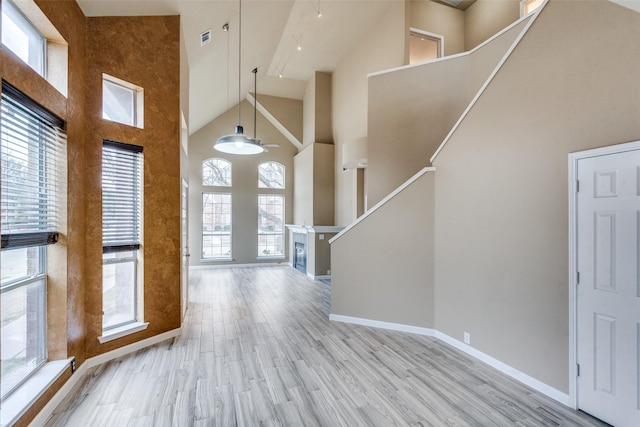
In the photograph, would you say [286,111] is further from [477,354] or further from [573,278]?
[573,278]

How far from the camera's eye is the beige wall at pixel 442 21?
6070 mm

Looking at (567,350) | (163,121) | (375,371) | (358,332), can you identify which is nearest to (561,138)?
(567,350)

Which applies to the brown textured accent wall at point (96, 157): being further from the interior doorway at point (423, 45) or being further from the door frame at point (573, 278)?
the interior doorway at point (423, 45)

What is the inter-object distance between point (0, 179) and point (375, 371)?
340 cm

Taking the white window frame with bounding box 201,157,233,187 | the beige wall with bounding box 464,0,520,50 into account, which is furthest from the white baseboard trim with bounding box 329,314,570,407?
the white window frame with bounding box 201,157,233,187

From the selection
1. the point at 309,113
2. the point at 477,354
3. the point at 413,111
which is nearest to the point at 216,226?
the point at 309,113

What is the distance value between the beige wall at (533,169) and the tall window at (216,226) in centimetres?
724

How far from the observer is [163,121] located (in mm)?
3633

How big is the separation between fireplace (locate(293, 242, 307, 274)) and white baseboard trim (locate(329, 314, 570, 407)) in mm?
3810

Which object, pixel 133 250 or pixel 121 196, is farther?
pixel 133 250

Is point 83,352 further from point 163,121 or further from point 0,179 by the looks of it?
point 163,121

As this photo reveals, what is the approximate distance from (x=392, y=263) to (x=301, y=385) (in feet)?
6.68

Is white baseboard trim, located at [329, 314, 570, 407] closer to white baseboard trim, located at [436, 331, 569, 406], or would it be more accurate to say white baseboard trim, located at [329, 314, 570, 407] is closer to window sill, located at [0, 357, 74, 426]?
white baseboard trim, located at [436, 331, 569, 406]

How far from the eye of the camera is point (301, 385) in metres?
2.81
